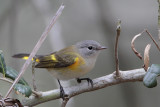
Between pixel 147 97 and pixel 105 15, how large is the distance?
1.82 m

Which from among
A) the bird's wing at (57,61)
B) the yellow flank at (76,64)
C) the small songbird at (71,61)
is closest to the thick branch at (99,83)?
the small songbird at (71,61)

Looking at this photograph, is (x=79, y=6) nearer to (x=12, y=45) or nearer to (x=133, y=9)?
(x=133, y=9)

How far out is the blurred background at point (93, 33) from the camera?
14.4ft

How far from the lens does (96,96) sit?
5.96 m

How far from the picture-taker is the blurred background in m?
4.38

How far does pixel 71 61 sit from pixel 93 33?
247 centimetres

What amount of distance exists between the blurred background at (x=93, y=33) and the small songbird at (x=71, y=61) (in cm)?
15

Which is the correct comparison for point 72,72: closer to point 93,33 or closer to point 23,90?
point 23,90

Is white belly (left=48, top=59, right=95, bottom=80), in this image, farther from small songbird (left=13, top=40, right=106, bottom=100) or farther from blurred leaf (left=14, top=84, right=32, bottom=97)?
blurred leaf (left=14, top=84, right=32, bottom=97)

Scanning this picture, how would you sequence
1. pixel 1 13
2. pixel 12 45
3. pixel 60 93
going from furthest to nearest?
pixel 1 13 < pixel 12 45 < pixel 60 93

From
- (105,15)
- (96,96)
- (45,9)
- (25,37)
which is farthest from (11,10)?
(96,96)

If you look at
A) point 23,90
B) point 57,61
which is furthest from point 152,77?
point 57,61

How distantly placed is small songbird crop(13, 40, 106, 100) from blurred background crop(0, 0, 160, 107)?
153 mm

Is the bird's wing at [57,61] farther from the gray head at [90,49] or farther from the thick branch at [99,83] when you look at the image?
the thick branch at [99,83]
